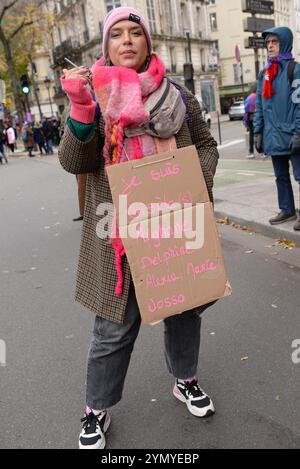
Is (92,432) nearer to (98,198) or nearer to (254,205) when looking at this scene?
(98,198)

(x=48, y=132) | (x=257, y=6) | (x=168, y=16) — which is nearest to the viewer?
(x=257, y=6)

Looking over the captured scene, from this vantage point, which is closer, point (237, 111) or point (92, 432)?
point (92, 432)

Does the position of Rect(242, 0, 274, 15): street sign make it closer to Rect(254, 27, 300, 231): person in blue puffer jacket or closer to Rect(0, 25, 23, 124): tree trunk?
Rect(254, 27, 300, 231): person in blue puffer jacket

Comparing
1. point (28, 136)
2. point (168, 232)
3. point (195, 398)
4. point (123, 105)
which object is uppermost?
point (123, 105)

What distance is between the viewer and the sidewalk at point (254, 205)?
18.0ft

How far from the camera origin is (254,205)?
21.8 feet

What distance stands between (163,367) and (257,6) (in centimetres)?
981

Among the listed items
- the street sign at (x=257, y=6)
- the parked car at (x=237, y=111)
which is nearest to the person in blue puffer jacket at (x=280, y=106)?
the street sign at (x=257, y=6)

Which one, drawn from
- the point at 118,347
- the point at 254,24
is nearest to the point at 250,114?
the point at 254,24

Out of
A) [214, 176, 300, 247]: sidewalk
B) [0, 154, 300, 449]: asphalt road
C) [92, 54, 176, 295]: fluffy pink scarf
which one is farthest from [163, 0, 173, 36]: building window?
[92, 54, 176, 295]: fluffy pink scarf

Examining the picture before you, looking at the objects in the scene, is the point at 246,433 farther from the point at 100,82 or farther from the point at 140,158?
the point at 100,82

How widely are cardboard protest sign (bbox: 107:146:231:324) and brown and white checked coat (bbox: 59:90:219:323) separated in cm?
14

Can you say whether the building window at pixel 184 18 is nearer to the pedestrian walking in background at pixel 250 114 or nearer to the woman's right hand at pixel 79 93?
the pedestrian walking in background at pixel 250 114

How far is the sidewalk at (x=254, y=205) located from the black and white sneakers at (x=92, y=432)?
11.2 ft
